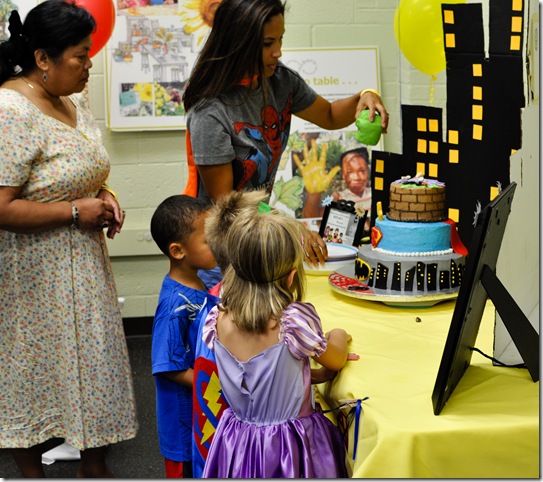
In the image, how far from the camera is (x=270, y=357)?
1.59 meters

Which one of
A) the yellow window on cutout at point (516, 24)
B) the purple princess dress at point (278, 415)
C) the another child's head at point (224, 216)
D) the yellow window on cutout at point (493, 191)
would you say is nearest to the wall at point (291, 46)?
the yellow window on cutout at point (493, 191)

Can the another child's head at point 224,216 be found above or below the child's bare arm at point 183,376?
above

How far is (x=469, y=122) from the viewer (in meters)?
2.21

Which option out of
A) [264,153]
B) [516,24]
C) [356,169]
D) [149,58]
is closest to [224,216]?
[264,153]

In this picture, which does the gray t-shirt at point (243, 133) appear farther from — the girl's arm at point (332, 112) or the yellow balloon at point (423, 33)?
the yellow balloon at point (423, 33)

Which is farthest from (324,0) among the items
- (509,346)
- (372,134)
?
(509,346)

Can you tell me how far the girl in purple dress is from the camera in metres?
1.58

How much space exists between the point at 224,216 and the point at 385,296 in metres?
0.42

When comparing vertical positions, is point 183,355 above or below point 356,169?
below

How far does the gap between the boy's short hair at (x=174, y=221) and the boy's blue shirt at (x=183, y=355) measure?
0.14m

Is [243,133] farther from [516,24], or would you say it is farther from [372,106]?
[516,24]

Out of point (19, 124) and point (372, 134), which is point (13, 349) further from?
point (372, 134)

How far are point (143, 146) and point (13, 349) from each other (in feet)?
6.64

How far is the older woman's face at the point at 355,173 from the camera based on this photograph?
4406mm
